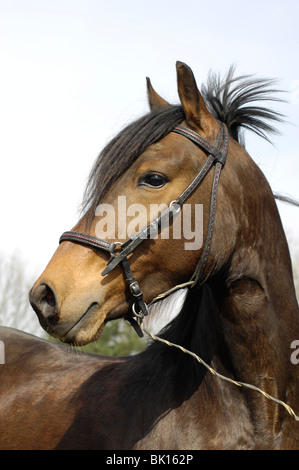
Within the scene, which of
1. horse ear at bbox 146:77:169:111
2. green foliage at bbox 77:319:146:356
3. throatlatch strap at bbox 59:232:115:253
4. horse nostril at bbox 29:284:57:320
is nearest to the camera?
horse nostril at bbox 29:284:57:320

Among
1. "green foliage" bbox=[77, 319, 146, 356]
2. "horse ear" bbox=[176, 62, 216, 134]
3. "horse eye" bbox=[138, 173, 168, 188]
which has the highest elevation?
"horse ear" bbox=[176, 62, 216, 134]

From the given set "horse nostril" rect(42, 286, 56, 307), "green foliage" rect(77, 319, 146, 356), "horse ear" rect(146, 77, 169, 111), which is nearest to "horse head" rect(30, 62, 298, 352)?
"horse nostril" rect(42, 286, 56, 307)

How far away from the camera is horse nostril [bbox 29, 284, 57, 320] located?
2.80 m

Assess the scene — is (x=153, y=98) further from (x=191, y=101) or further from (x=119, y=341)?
(x=119, y=341)

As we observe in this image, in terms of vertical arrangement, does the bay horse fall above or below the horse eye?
below

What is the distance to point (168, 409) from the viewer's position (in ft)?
10.6

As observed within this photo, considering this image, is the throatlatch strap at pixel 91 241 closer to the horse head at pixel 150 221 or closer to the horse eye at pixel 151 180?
the horse head at pixel 150 221

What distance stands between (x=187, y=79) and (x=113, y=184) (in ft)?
2.61

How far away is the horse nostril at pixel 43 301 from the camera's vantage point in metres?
2.80

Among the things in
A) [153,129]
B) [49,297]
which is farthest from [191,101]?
[49,297]

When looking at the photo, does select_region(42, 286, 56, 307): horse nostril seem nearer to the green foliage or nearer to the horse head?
the horse head

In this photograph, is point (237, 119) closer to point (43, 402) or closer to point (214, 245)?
point (214, 245)

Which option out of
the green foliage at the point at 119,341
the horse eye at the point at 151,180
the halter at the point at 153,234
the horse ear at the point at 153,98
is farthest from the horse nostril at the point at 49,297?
the green foliage at the point at 119,341

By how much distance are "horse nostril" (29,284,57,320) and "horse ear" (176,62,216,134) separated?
137cm
